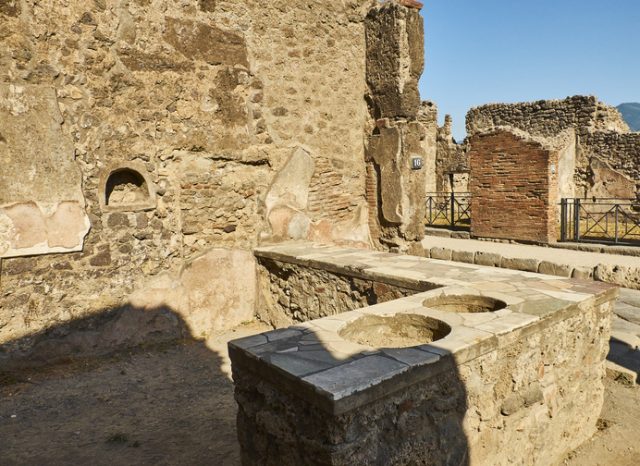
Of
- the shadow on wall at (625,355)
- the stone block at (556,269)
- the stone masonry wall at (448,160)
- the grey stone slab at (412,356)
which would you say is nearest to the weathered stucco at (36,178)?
the grey stone slab at (412,356)

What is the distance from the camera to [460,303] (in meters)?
3.53

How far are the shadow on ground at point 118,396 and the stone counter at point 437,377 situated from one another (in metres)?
0.97

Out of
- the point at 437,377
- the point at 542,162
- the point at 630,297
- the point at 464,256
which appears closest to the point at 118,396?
the point at 437,377

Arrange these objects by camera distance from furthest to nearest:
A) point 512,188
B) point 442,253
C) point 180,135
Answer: point 512,188
point 442,253
point 180,135

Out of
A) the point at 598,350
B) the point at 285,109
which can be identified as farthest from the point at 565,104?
the point at 598,350

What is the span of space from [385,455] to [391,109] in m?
4.97

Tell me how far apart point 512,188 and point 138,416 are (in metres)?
10.8

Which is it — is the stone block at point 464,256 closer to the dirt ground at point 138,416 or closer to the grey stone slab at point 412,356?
the dirt ground at point 138,416

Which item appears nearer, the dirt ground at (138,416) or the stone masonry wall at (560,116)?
the dirt ground at (138,416)

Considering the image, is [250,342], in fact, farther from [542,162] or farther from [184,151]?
[542,162]

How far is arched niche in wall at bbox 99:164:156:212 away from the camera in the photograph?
184 inches

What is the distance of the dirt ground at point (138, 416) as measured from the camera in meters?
3.17

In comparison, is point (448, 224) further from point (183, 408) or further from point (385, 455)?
point (385, 455)

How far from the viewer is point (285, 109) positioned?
5867 mm
